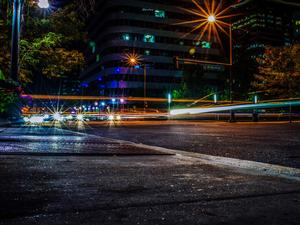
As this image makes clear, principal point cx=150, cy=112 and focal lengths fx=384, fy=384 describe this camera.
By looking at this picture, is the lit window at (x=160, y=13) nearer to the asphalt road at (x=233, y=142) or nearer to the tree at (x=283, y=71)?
the tree at (x=283, y=71)

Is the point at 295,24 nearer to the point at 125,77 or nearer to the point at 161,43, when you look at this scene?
the point at 161,43

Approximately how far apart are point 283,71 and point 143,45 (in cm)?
5323

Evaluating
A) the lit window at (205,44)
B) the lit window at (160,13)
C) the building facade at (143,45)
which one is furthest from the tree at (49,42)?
the lit window at (205,44)

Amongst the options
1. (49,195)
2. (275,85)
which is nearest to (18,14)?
(49,195)

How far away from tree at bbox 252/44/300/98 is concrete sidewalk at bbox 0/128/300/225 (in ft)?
163

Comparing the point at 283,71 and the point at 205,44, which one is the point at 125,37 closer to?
the point at 205,44

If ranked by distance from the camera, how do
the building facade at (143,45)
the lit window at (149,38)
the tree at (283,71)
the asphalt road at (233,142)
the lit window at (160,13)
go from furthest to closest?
the lit window at (160,13) → the lit window at (149,38) → the building facade at (143,45) → the tree at (283,71) → the asphalt road at (233,142)

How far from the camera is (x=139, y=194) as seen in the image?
3.79 m

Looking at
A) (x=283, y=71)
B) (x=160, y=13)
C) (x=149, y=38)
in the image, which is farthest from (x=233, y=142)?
(x=160, y=13)

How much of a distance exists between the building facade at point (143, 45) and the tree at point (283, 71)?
37.6 metres

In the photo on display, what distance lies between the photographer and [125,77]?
95.9 meters

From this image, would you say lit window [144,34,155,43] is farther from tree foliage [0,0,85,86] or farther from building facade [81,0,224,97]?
tree foliage [0,0,85,86]

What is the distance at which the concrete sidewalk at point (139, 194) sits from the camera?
9.71ft

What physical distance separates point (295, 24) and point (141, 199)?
164245 mm
